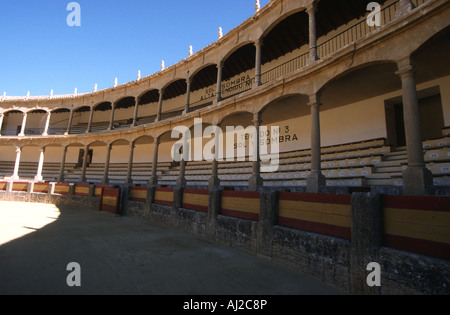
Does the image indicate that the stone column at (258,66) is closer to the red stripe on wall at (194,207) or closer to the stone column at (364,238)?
the red stripe on wall at (194,207)

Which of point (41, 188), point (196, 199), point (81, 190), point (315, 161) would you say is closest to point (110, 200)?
point (81, 190)

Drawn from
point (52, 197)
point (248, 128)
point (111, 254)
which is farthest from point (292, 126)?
point (52, 197)

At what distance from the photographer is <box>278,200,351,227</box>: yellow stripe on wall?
443 cm

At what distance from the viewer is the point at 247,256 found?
588cm

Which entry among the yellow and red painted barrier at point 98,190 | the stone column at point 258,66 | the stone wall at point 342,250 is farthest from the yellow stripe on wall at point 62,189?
the stone column at point 258,66

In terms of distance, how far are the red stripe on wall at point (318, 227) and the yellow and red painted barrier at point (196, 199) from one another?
3.67 m

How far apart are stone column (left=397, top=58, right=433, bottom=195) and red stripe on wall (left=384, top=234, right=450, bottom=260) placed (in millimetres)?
2141

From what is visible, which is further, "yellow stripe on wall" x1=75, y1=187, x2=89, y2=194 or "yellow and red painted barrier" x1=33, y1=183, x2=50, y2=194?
"yellow and red painted barrier" x1=33, y1=183, x2=50, y2=194

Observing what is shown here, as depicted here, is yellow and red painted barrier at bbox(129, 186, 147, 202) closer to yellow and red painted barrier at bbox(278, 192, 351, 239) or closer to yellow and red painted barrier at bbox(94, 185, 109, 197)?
yellow and red painted barrier at bbox(94, 185, 109, 197)

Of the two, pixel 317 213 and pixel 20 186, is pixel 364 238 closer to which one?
pixel 317 213

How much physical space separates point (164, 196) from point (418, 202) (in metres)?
9.82

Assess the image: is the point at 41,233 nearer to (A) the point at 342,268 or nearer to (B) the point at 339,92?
(A) the point at 342,268

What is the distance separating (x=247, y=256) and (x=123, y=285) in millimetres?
3119

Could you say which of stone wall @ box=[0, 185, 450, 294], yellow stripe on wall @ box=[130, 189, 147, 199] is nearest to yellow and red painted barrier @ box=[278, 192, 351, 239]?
stone wall @ box=[0, 185, 450, 294]
